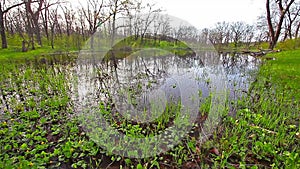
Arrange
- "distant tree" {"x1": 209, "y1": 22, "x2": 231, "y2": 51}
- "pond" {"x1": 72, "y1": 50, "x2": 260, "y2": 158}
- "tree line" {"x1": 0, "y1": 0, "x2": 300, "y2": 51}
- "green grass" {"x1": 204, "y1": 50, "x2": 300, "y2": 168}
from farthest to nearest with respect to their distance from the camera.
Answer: "distant tree" {"x1": 209, "y1": 22, "x2": 231, "y2": 51}, "tree line" {"x1": 0, "y1": 0, "x2": 300, "y2": 51}, "pond" {"x1": 72, "y1": 50, "x2": 260, "y2": 158}, "green grass" {"x1": 204, "y1": 50, "x2": 300, "y2": 168}

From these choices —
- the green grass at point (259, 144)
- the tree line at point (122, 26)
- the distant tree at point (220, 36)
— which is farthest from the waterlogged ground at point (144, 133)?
the distant tree at point (220, 36)

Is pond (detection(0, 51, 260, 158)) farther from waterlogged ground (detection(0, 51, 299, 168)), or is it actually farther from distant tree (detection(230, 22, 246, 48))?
distant tree (detection(230, 22, 246, 48))

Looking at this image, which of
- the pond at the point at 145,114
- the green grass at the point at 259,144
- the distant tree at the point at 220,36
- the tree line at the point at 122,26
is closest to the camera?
the green grass at the point at 259,144

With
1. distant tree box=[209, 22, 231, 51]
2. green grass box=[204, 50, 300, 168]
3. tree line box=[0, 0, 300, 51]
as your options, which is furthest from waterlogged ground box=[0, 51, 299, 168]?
distant tree box=[209, 22, 231, 51]

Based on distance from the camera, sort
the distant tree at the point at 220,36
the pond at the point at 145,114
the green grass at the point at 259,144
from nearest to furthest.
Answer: the green grass at the point at 259,144 → the pond at the point at 145,114 → the distant tree at the point at 220,36

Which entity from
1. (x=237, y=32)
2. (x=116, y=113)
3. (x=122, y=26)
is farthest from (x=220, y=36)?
(x=116, y=113)

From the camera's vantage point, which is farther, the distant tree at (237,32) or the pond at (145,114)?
the distant tree at (237,32)

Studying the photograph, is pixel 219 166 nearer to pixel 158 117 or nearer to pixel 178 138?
pixel 178 138

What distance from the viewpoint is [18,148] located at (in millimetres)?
2225

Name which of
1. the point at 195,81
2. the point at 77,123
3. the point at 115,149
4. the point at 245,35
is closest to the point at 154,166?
the point at 115,149

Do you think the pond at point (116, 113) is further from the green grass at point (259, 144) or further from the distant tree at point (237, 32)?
the distant tree at point (237, 32)

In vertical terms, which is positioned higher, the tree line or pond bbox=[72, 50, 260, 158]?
the tree line

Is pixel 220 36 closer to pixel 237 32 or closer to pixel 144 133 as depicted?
pixel 237 32

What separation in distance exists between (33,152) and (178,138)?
1.77 meters
